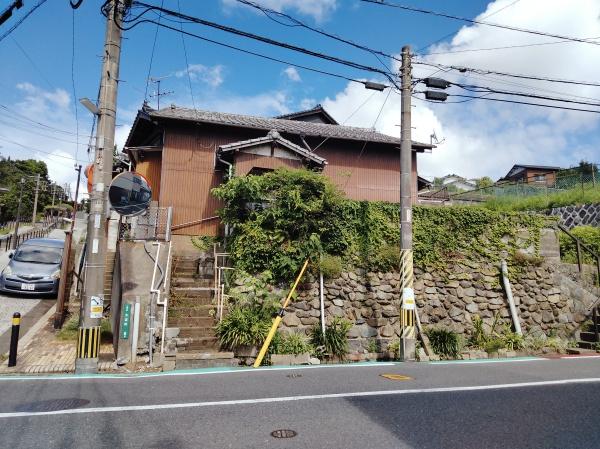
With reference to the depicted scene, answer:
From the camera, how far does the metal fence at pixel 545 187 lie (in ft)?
67.1

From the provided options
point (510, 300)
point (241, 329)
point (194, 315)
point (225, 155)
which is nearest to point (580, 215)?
point (510, 300)

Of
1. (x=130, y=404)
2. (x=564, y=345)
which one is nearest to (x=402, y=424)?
(x=130, y=404)

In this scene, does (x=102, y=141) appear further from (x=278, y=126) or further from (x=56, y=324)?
(x=278, y=126)

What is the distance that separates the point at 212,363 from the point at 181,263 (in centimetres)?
419

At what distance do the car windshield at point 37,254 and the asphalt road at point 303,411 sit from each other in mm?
9337

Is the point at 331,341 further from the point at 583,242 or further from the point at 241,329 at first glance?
the point at 583,242

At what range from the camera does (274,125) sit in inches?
756

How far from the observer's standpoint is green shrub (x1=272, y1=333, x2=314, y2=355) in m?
9.14

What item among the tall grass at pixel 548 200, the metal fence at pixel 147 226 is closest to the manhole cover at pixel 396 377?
the metal fence at pixel 147 226

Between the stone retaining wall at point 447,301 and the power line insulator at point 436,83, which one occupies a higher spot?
the power line insulator at point 436,83

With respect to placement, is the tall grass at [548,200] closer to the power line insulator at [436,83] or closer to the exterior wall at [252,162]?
the power line insulator at [436,83]

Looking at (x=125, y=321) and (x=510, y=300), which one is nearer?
(x=125, y=321)

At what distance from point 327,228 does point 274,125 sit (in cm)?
918

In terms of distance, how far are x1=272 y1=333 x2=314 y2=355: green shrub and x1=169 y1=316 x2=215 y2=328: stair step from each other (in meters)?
1.56
